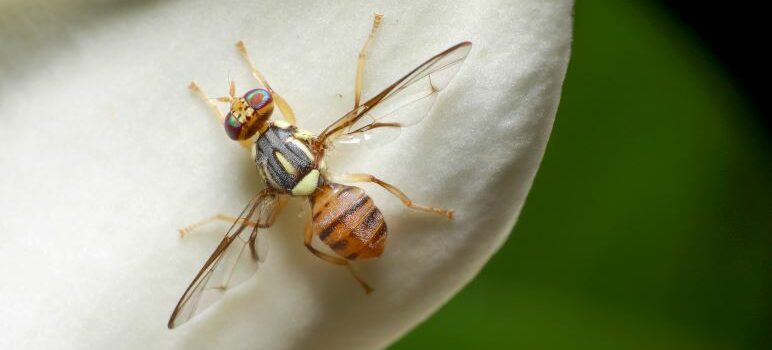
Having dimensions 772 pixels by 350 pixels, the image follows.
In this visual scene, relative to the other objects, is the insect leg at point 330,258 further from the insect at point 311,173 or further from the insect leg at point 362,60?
the insect leg at point 362,60

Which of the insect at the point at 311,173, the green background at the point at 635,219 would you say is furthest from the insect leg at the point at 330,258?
the green background at the point at 635,219

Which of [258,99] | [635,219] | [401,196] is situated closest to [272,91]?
[258,99]

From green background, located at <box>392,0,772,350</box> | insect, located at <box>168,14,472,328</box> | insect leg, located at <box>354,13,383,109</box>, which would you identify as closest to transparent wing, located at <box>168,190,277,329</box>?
insect, located at <box>168,14,472,328</box>

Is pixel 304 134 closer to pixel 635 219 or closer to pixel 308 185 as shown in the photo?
pixel 308 185

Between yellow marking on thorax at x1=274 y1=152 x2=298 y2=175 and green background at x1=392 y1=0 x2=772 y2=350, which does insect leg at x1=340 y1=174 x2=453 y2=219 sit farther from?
green background at x1=392 y1=0 x2=772 y2=350

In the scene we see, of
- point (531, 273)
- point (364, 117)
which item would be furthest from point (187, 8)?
point (531, 273)

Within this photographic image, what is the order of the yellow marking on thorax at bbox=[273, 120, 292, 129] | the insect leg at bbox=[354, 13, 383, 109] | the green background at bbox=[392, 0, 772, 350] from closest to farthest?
1. the insect leg at bbox=[354, 13, 383, 109]
2. the yellow marking on thorax at bbox=[273, 120, 292, 129]
3. the green background at bbox=[392, 0, 772, 350]
